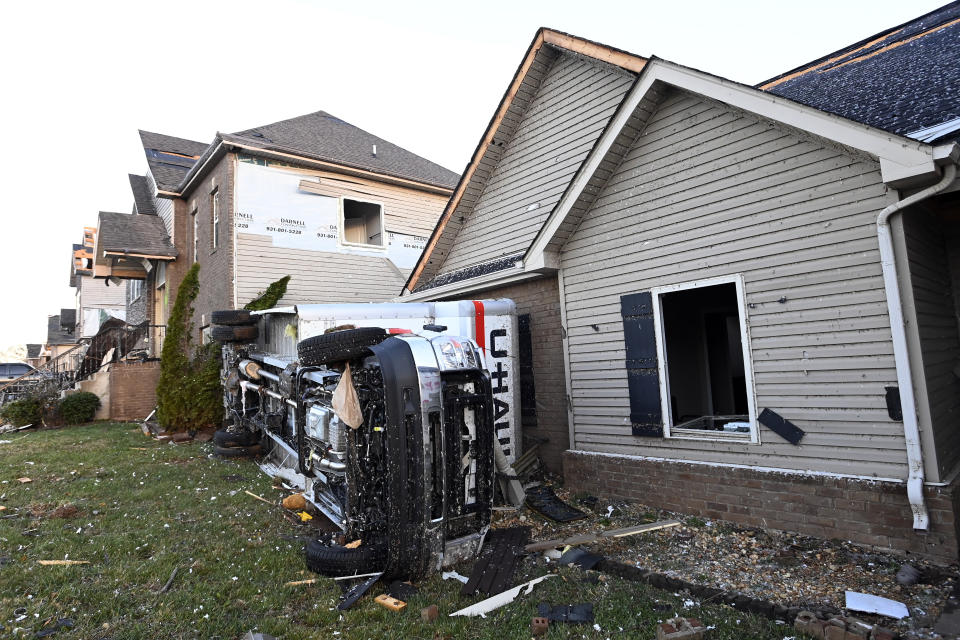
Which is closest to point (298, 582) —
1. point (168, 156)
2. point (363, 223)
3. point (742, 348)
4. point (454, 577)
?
point (454, 577)

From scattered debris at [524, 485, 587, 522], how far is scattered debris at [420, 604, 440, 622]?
2.25m

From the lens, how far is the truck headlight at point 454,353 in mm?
4211

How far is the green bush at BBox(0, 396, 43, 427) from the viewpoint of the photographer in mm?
13219

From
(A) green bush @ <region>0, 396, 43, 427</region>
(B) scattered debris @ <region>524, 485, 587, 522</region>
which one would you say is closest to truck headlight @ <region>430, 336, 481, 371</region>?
(B) scattered debris @ <region>524, 485, 587, 522</region>

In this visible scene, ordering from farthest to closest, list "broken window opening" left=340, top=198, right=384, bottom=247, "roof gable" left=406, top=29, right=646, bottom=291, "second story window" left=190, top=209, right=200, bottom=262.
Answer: "broken window opening" left=340, top=198, right=384, bottom=247
"second story window" left=190, top=209, right=200, bottom=262
"roof gable" left=406, top=29, right=646, bottom=291

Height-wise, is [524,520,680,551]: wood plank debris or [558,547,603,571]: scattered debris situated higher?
[524,520,680,551]: wood plank debris

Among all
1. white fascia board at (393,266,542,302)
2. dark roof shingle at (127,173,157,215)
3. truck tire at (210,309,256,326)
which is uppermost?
dark roof shingle at (127,173,157,215)

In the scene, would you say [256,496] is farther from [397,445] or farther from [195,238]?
[195,238]

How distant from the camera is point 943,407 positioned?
180 inches

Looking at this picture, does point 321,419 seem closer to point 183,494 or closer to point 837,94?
point 183,494

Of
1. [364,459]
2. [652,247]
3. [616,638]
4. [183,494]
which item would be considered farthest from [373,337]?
[183,494]

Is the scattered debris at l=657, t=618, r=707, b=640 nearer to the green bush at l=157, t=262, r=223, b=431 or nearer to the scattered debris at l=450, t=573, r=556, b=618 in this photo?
the scattered debris at l=450, t=573, r=556, b=618

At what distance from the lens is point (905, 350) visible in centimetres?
418

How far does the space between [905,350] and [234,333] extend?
348 inches
